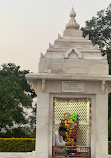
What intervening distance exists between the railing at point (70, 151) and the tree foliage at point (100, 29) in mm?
19488

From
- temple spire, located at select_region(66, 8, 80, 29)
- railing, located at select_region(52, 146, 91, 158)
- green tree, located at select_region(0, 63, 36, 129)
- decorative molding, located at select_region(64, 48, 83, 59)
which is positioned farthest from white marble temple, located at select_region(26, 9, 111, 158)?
green tree, located at select_region(0, 63, 36, 129)

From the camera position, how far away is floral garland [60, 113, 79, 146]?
1192 centimetres

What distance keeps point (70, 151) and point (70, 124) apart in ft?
8.51

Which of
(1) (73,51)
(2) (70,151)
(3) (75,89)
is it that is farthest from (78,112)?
(1) (73,51)

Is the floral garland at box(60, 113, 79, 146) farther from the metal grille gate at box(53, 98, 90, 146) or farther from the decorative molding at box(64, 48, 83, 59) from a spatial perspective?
the decorative molding at box(64, 48, 83, 59)

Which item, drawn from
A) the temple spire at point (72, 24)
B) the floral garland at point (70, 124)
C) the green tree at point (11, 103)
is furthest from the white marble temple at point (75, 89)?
the green tree at point (11, 103)

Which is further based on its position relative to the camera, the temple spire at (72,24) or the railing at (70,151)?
the temple spire at (72,24)

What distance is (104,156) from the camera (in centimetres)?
943

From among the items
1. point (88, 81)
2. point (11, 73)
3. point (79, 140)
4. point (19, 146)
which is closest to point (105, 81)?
point (88, 81)

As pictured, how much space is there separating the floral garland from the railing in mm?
1973

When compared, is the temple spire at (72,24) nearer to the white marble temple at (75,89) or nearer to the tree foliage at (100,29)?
the white marble temple at (75,89)

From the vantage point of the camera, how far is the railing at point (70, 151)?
375 inches

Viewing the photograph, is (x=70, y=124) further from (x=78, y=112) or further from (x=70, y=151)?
(x=70, y=151)

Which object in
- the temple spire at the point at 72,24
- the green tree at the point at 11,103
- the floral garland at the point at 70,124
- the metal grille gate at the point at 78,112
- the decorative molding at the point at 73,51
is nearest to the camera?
the decorative molding at the point at 73,51
